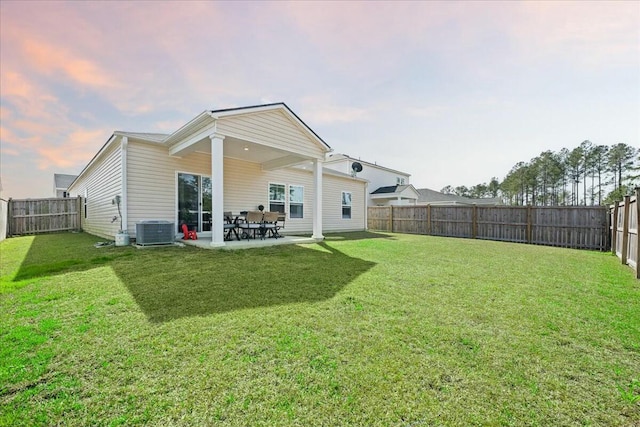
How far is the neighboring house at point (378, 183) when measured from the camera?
907 inches

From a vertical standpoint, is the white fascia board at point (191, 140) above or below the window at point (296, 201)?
above

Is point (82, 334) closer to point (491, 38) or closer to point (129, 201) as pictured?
point (129, 201)

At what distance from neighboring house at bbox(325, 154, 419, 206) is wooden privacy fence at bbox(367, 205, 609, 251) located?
23.8ft

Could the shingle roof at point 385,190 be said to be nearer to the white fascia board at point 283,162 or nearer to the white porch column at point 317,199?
the white fascia board at point 283,162

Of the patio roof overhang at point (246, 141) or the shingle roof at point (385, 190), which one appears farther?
the shingle roof at point (385, 190)

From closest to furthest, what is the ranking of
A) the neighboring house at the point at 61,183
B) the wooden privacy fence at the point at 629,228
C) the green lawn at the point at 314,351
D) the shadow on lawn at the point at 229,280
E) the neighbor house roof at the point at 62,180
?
1. the green lawn at the point at 314,351
2. the shadow on lawn at the point at 229,280
3. the wooden privacy fence at the point at 629,228
4. the neighboring house at the point at 61,183
5. the neighbor house roof at the point at 62,180

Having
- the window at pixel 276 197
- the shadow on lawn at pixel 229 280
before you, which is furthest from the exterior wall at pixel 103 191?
the window at pixel 276 197

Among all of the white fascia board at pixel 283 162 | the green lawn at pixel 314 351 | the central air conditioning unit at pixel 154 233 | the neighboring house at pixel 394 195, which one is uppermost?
the white fascia board at pixel 283 162

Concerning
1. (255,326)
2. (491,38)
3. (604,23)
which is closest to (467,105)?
(491,38)

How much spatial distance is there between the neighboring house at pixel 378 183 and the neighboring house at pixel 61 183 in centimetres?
2253

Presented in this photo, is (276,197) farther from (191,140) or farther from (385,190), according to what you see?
(385,190)

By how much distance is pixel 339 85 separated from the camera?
10.5 m

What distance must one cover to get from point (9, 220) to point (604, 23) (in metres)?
21.5

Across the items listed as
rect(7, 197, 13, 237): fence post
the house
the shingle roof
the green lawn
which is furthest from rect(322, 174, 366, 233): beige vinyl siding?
rect(7, 197, 13, 237): fence post
